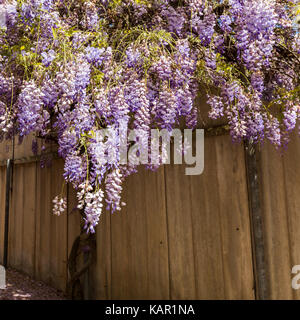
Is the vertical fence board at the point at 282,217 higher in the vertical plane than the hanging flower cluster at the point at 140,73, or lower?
lower

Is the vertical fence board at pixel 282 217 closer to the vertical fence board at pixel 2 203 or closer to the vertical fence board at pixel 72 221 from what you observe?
the vertical fence board at pixel 72 221

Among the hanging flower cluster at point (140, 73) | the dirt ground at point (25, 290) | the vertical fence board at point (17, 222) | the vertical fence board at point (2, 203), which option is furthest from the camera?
the vertical fence board at point (2, 203)

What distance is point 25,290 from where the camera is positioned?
3271 millimetres

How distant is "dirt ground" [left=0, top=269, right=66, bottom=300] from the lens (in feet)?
10.1

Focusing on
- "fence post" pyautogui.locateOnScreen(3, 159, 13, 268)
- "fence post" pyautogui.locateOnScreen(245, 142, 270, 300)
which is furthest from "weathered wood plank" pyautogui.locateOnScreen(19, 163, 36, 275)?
"fence post" pyautogui.locateOnScreen(245, 142, 270, 300)

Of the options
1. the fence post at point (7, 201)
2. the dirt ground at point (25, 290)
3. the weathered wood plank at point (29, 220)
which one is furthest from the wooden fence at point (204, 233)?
the fence post at point (7, 201)

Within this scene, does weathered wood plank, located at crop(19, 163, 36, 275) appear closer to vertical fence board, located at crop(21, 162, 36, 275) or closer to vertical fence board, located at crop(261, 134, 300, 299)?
vertical fence board, located at crop(21, 162, 36, 275)

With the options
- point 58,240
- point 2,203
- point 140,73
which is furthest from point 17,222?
point 140,73

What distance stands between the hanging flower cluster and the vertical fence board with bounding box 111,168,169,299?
0.61 m

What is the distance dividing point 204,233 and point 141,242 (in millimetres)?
561

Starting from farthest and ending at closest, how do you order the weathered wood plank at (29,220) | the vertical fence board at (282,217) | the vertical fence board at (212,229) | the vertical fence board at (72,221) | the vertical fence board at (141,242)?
1. the weathered wood plank at (29,220)
2. the vertical fence board at (72,221)
3. the vertical fence board at (141,242)
4. the vertical fence board at (212,229)
5. the vertical fence board at (282,217)

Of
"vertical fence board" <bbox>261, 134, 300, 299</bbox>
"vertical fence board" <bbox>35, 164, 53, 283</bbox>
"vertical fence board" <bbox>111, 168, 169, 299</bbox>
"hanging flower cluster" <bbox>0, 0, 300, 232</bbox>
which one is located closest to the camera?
"hanging flower cluster" <bbox>0, 0, 300, 232</bbox>

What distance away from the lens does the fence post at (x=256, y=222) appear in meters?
2.33
